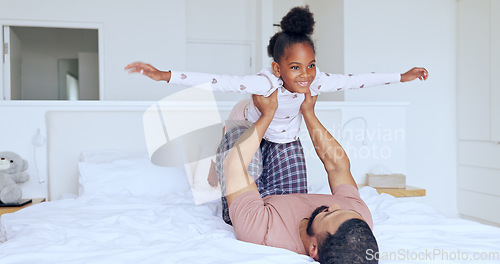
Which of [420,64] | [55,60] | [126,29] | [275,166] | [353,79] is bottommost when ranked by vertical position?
[275,166]

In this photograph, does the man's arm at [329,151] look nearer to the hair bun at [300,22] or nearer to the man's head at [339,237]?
the hair bun at [300,22]

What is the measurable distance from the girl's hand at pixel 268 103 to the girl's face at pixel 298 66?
10cm

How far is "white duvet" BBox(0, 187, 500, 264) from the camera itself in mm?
1227

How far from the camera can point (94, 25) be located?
3.85 metres

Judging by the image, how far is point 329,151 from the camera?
1.78 metres

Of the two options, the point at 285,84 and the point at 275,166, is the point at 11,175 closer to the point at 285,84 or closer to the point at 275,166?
the point at 275,166

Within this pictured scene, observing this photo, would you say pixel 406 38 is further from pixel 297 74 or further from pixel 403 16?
pixel 297 74

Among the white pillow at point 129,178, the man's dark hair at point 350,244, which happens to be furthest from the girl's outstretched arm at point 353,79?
the white pillow at point 129,178

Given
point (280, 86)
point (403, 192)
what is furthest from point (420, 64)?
point (280, 86)

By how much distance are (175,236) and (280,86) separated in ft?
2.39

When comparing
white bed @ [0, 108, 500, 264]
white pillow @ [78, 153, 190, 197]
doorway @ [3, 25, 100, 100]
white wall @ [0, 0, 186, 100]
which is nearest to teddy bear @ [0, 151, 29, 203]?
white bed @ [0, 108, 500, 264]

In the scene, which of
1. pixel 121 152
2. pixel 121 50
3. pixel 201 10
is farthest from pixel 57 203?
pixel 201 10

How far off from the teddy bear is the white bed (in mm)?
177

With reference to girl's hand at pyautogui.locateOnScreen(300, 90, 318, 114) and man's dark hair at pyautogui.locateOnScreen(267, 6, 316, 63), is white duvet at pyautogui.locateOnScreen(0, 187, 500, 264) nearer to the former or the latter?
girl's hand at pyautogui.locateOnScreen(300, 90, 318, 114)
